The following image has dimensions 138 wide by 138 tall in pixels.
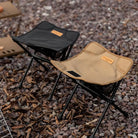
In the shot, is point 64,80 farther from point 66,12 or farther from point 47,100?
point 66,12

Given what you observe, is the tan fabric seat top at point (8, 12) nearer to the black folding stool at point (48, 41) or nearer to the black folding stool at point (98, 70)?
the black folding stool at point (48, 41)

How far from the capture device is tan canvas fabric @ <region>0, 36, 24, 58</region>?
13.8 feet

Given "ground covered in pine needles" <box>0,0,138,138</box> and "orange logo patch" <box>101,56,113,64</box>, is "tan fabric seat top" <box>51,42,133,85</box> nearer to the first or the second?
"orange logo patch" <box>101,56,113,64</box>

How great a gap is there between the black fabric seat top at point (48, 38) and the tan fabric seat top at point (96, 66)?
285 mm

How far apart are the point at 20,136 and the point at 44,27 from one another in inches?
67.0

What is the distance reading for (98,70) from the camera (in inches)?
120

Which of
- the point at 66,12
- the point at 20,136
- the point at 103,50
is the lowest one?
the point at 20,136

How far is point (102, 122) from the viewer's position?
10.4 ft

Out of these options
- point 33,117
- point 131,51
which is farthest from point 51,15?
point 33,117

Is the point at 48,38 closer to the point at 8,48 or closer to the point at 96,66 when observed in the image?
the point at 96,66

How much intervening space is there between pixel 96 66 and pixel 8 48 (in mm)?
1929

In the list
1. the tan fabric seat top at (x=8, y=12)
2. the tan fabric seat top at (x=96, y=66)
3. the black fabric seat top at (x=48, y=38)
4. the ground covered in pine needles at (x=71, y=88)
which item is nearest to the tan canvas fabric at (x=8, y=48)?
the ground covered in pine needles at (x=71, y=88)

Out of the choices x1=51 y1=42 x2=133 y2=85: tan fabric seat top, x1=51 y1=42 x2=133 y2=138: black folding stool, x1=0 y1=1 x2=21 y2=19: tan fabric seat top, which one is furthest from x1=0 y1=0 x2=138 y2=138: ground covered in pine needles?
x1=0 y1=1 x2=21 y2=19: tan fabric seat top

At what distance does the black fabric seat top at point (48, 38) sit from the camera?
10.7ft
